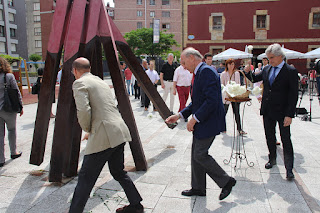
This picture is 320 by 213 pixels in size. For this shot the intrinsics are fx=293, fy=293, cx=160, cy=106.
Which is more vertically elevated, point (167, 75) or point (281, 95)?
point (167, 75)

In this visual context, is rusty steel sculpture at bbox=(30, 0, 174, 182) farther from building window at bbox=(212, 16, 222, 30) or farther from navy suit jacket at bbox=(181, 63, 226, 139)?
building window at bbox=(212, 16, 222, 30)

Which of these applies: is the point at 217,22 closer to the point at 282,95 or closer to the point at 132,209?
the point at 282,95

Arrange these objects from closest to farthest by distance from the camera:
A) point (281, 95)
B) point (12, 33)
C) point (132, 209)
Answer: point (132, 209) < point (281, 95) < point (12, 33)

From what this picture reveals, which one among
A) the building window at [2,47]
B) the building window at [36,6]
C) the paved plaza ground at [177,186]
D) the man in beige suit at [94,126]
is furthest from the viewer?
the building window at [36,6]

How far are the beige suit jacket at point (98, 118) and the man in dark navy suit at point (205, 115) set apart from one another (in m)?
0.94

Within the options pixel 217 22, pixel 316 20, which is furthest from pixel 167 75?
pixel 316 20

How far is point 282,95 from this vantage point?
423cm

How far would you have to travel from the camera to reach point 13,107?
16.3ft

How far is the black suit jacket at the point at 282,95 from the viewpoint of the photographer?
4086mm

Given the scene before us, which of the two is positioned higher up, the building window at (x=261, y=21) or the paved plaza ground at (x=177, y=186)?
the building window at (x=261, y=21)

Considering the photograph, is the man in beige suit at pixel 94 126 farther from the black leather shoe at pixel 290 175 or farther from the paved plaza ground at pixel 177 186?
the black leather shoe at pixel 290 175

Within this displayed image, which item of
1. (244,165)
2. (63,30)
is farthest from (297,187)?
(63,30)

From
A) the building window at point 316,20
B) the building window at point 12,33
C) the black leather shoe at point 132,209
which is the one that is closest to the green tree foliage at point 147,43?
the building window at point 12,33

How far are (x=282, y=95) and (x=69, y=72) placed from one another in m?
3.01
